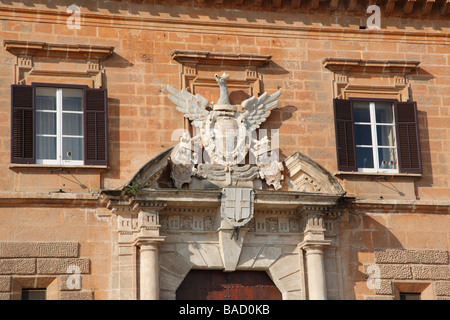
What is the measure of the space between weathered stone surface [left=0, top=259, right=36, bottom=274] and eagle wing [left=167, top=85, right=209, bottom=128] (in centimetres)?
372

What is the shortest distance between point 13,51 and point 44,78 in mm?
705

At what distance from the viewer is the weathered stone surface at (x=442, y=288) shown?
17.5 m

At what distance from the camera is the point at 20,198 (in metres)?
16.4

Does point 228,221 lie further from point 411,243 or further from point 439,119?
point 439,119

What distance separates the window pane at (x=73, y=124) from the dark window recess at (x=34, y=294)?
9.13 ft

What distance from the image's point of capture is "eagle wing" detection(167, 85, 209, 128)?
1741 centimetres

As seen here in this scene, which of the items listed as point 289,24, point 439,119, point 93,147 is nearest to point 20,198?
point 93,147

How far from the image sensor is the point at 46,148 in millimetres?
16938

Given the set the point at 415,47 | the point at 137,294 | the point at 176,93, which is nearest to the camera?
the point at 137,294

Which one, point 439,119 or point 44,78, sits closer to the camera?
point 44,78

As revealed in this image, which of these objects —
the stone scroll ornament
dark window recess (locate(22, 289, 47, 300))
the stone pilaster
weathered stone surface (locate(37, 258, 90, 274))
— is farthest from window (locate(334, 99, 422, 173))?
dark window recess (locate(22, 289, 47, 300))

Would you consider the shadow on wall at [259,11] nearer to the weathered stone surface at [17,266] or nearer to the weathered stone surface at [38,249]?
the weathered stone surface at [38,249]

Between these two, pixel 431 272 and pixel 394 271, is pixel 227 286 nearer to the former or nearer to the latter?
pixel 394 271

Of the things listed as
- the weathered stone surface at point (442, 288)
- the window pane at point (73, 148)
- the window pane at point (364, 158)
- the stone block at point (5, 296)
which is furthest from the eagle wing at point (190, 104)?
the weathered stone surface at point (442, 288)
